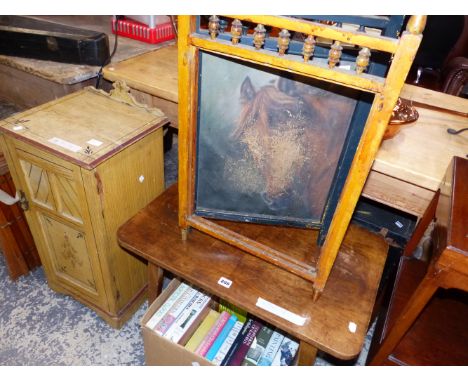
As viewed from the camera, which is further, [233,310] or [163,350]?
[233,310]

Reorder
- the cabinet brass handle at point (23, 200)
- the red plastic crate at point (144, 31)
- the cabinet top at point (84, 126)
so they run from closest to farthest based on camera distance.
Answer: the cabinet top at point (84, 126), the cabinet brass handle at point (23, 200), the red plastic crate at point (144, 31)

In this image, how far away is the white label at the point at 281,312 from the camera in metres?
0.97

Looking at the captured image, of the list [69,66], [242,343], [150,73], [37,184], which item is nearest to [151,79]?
[150,73]

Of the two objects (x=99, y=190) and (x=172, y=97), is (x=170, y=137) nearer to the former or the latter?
(x=172, y=97)

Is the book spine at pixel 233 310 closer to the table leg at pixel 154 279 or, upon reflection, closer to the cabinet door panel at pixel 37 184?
the table leg at pixel 154 279

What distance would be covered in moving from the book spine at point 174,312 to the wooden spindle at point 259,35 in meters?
0.94

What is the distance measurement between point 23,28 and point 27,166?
77cm

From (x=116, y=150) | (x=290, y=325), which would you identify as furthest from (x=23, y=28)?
(x=290, y=325)

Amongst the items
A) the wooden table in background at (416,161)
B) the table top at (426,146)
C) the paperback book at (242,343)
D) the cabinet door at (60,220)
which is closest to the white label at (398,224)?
the wooden table in background at (416,161)

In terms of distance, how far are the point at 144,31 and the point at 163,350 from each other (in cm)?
157

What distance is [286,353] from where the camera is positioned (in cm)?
132

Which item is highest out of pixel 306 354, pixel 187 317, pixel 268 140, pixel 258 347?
pixel 268 140

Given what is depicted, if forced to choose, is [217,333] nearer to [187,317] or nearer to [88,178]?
[187,317]

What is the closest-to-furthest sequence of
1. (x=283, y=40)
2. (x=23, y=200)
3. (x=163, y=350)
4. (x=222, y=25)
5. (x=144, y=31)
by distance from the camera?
1. (x=283, y=40)
2. (x=222, y=25)
3. (x=163, y=350)
4. (x=23, y=200)
5. (x=144, y=31)
